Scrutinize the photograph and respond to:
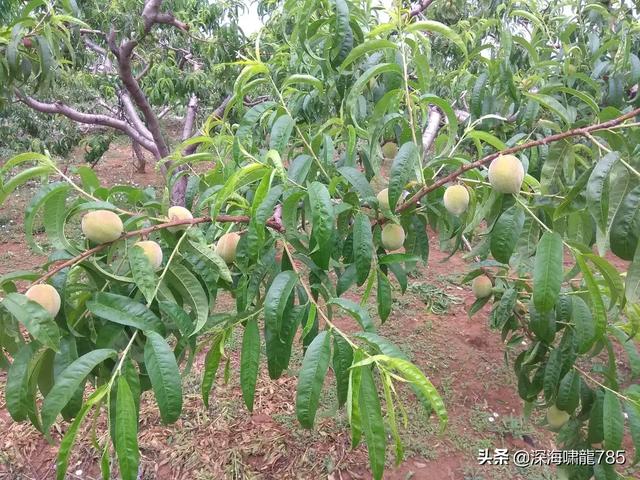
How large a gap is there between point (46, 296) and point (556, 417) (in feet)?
4.92

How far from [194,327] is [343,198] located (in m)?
0.43

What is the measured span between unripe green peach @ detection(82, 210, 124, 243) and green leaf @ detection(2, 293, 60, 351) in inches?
5.9

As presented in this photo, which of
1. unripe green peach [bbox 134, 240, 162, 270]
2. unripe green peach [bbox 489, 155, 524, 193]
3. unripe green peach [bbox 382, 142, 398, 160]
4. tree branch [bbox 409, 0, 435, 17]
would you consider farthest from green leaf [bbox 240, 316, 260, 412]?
tree branch [bbox 409, 0, 435, 17]

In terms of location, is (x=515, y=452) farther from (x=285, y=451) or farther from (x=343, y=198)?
(x=343, y=198)

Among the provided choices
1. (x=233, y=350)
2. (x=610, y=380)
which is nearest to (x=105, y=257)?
(x=610, y=380)

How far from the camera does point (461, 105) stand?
3.06 meters

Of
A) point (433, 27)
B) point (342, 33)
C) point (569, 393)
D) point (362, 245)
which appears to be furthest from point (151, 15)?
point (569, 393)

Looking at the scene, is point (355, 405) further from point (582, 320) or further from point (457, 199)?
point (582, 320)

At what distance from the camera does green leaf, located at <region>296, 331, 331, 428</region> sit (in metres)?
0.72

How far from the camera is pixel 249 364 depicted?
86 centimetres

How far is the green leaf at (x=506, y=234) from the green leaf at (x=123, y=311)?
633 millimetres

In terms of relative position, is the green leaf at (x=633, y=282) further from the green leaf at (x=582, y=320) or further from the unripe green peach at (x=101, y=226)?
the unripe green peach at (x=101, y=226)

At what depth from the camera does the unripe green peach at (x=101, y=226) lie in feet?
2.56

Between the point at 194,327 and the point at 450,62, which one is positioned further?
the point at 450,62
